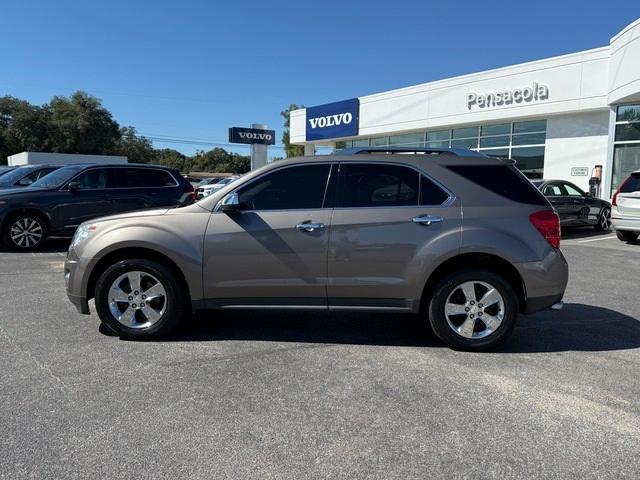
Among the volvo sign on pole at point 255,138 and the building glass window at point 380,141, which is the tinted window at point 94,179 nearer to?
the building glass window at point 380,141

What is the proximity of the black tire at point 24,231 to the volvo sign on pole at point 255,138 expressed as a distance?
24.0 m

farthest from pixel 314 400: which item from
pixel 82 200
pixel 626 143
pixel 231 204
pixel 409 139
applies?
pixel 409 139

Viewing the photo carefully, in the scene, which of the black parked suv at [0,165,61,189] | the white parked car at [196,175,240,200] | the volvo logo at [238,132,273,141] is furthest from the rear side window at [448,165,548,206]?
the volvo logo at [238,132,273,141]

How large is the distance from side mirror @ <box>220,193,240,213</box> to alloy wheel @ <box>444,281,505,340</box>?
2062 mm

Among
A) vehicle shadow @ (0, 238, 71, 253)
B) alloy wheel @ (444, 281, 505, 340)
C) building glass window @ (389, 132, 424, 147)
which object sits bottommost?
vehicle shadow @ (0, 238, 71, 253)

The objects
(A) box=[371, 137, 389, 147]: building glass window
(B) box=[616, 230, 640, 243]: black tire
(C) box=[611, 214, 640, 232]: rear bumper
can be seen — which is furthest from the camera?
(A) box=[371, 137, 389, 147]: building glass window

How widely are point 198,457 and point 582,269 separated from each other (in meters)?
8.11

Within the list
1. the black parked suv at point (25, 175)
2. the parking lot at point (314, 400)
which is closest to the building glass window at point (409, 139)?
the black parked suv at point (25, 175)

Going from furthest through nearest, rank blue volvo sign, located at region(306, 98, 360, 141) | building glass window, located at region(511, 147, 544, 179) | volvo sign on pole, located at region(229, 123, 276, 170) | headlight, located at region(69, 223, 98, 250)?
1. volvo sign on pole, located at region(229, 123, 276, 170)
2. blue volvo sign, located at region(306, 98, 360, 141)
3. building glass window, located at region(511, 147, 544, 179)
4. headlight, located at region(69, 223, 98, 250)

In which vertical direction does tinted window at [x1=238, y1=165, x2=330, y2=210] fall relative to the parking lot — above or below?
above

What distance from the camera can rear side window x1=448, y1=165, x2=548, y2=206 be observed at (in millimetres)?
4699

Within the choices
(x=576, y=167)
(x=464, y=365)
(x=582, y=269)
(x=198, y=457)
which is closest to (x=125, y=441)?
(x=198, y=457)

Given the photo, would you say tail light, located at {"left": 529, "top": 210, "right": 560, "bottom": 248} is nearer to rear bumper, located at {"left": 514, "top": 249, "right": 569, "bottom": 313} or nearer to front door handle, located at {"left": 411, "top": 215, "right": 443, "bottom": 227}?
rear bumper, located at {"left": 514, "top": 249, "right": 569, "bottom": 313}

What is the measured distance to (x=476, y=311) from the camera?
15.2ft
